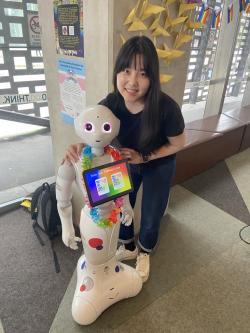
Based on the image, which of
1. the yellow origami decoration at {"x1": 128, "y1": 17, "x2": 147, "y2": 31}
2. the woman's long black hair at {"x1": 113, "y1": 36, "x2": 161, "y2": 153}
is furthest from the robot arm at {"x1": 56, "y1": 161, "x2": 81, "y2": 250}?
the yellow origami decoration at {"x1": 128, "y1": 17, "x2": 147, "y2": 31}

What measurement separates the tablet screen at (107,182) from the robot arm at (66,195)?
179mm

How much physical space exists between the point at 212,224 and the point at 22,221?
58.9 inches

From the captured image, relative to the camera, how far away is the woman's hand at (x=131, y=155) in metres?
1.10

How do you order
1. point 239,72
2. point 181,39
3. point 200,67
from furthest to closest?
point 239,72 < point 200,67 < point 181,39

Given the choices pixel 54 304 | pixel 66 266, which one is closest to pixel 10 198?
pixel 66 266

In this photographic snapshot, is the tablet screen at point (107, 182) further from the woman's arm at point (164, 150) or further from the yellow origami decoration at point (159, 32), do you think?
the yellow origami decoration at point (159, 32)

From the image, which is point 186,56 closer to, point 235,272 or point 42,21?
point 42,21

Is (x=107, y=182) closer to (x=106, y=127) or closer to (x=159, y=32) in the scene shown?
(x=106, y=127)

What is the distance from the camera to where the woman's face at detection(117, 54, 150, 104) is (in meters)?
0.99

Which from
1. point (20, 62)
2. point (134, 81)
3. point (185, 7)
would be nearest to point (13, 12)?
point (20, 62)

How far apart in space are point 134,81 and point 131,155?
1.01 ft

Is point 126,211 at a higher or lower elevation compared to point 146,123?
lower

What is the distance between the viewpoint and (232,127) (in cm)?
297

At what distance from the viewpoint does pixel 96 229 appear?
1.14m
